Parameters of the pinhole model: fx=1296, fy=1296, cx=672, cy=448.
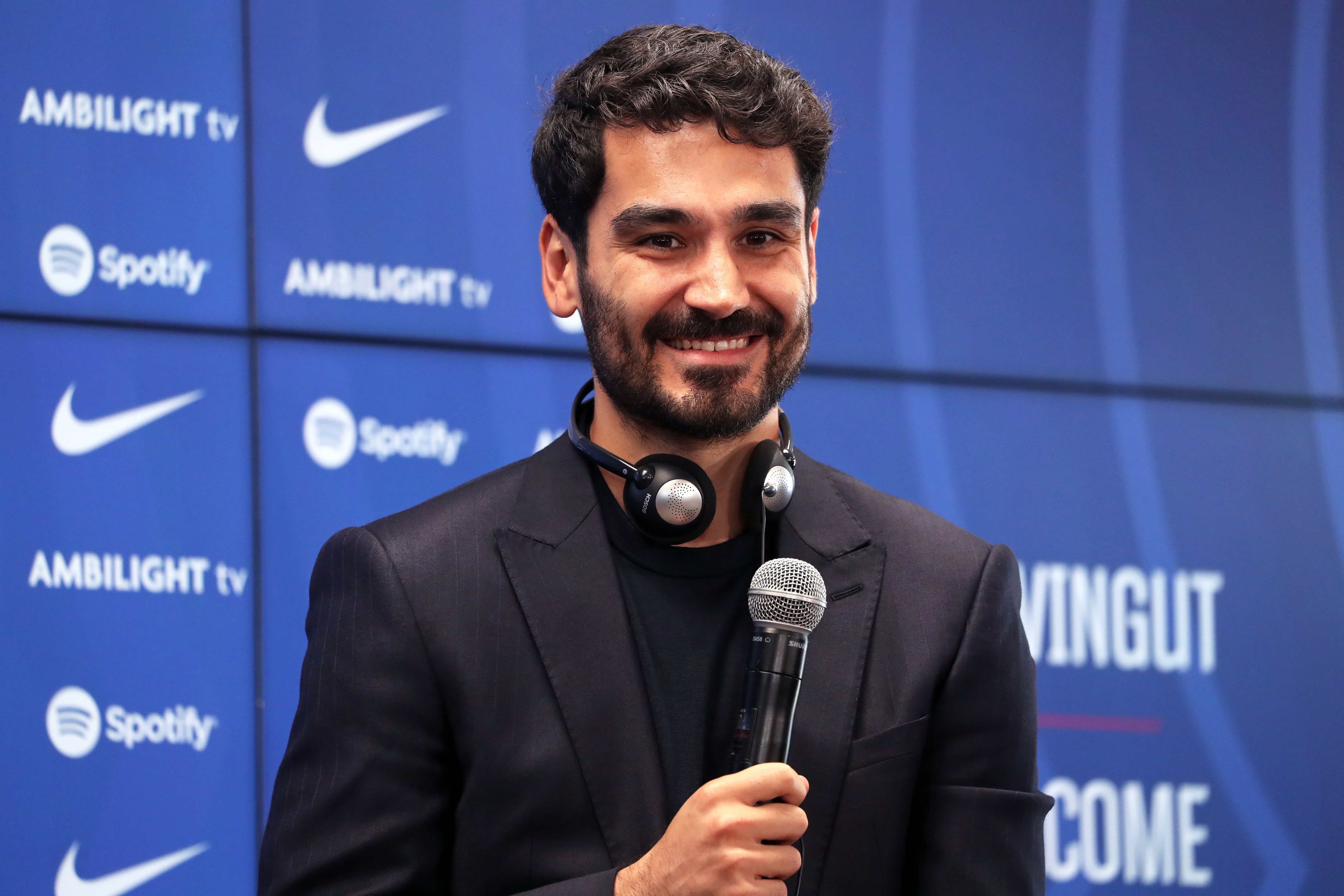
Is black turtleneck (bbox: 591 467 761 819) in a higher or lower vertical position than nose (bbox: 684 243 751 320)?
lower

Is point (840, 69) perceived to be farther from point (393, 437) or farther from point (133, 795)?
point (133, 795)

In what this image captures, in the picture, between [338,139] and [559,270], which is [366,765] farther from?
[338,139]

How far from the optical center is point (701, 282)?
1750 mm

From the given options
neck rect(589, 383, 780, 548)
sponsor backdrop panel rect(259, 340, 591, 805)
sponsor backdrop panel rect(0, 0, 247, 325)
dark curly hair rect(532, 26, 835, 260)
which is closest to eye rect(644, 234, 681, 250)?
dark curly hair rect(532, 26, 835, 260)

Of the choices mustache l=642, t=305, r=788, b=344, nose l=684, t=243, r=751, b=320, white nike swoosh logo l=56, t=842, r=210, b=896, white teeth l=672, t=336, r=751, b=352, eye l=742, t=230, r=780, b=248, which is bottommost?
white nike swoosh logo l=56, t=842, r=210, b=896

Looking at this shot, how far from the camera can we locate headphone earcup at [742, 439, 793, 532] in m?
1.81

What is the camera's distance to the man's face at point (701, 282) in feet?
5.76

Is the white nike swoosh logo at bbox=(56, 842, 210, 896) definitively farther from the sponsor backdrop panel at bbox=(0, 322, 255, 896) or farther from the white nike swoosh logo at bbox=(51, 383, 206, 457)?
the white nike swoosh logo at bbox=(51, 383, 206, 457)

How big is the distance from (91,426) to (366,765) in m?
1.66

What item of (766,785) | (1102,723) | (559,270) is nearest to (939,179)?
(1102,723)

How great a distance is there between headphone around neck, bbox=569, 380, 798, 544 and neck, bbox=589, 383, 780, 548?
2 centimetres

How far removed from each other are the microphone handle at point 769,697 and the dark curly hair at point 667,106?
0.72 m

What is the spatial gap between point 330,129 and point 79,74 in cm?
58

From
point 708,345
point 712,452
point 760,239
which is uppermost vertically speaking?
point 760,239
